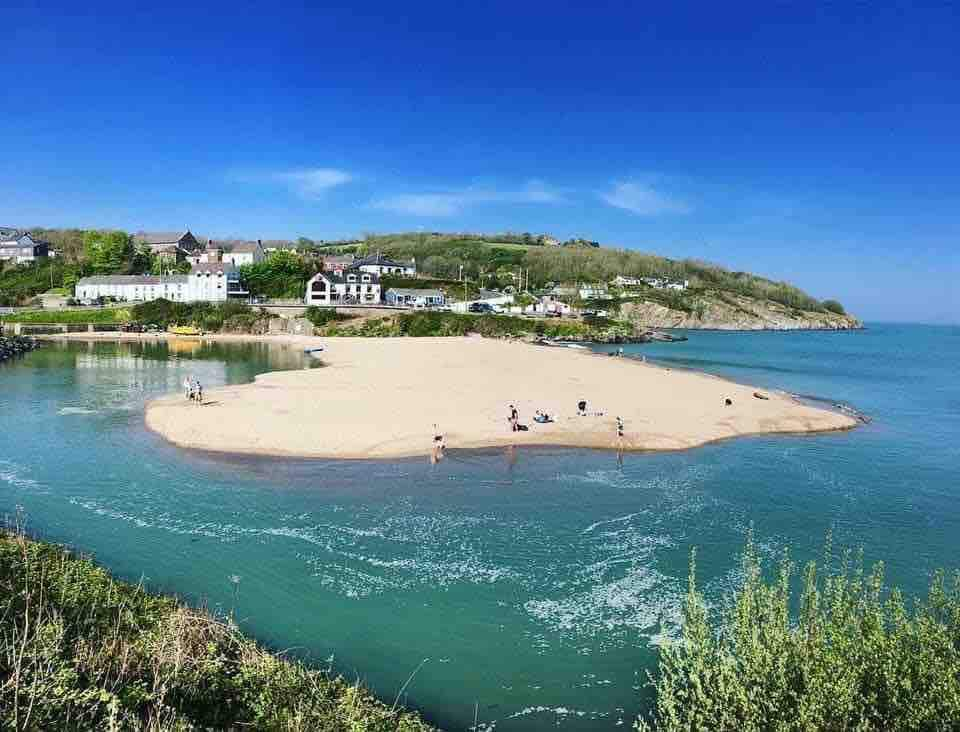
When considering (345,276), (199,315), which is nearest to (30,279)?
(199,315)

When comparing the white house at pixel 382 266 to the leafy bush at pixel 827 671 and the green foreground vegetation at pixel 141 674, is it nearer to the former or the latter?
the green foreground vegetation at pixel 141 674

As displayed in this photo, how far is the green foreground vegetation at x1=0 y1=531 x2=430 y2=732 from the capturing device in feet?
27.3

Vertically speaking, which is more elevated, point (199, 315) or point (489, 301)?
point (489, 301)

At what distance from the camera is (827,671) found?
29.4ft

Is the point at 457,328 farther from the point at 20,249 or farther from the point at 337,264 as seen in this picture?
the point at 20,249

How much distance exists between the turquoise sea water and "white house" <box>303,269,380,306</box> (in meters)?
79.8

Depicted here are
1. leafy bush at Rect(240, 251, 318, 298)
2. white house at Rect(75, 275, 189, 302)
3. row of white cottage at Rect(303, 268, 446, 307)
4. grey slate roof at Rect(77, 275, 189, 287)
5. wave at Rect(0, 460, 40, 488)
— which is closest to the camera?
wave at Rect(0, 460, 40, 488)

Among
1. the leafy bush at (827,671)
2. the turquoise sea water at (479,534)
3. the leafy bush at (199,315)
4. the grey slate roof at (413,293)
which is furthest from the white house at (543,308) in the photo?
the leafy bush at (827,671)

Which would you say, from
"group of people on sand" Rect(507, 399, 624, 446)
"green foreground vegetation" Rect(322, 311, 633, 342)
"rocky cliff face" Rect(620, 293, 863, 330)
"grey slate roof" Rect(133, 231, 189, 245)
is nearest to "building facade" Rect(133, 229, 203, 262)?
"grey slate roof" Rect(133, 231, 189, 245)

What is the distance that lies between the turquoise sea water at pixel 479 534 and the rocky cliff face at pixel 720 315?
126m

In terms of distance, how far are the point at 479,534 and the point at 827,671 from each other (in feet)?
42.6

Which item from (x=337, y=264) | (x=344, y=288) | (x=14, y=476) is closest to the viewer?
(x=14, y=476)

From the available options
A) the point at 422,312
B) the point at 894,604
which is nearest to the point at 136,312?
the point at 422,312

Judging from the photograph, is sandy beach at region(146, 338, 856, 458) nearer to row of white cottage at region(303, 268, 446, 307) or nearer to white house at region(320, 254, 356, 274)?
row of white cottage at region(303, 268, 446, 307)
